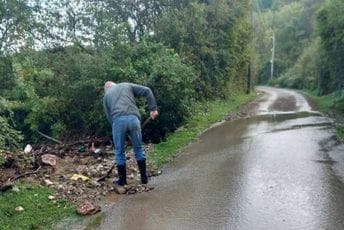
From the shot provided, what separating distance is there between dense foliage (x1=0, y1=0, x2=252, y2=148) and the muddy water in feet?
9.76

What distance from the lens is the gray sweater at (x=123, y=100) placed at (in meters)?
6.66

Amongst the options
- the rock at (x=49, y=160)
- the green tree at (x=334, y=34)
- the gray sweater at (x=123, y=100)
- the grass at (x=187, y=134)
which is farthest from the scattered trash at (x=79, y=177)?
the green tree at (x=334, y=34)

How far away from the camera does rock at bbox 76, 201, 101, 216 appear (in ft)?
18.5

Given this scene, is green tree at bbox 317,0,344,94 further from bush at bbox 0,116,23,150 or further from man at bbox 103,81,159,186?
bush at bbox 0,116,23,150

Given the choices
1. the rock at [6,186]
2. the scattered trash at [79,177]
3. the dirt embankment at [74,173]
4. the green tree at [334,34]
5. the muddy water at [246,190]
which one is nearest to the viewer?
the muddy water at [246,190]

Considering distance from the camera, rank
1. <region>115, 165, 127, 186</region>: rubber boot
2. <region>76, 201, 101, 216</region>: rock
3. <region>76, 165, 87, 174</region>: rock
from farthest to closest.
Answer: <region>76, 165, 87, 174</region>: rock → <region>115, 165, 127, 186</region>: rubber boot → <region>76, 201, 101, 216</region>: rock

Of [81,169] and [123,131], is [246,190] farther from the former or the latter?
[81,169]

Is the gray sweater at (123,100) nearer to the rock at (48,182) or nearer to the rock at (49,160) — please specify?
the rock at (48,182)

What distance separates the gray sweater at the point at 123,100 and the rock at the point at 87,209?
1.57 metres

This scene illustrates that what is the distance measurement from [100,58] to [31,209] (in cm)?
748

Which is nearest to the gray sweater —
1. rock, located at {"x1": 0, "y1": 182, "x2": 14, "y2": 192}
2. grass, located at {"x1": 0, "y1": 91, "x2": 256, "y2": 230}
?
grass, located at {"x1": 0, "y1": 91, "x2": 256, "y2": 230}

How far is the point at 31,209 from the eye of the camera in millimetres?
5789

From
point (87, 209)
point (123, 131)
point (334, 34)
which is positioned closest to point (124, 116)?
point (123, 131)

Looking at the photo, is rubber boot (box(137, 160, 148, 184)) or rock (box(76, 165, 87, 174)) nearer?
rubber boot (box(137, 160, 148, 184))
